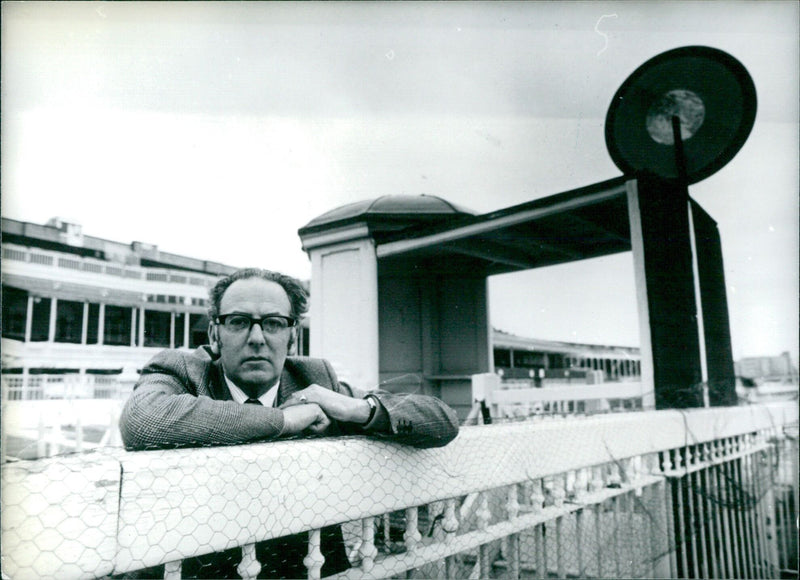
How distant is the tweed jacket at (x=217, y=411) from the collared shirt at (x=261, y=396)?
0.02m

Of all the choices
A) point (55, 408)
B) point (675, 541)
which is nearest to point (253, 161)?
point (675, 541)

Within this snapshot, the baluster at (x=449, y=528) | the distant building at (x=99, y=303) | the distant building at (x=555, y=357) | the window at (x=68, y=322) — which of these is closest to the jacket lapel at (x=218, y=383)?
the baluster at (x=449, y=528)

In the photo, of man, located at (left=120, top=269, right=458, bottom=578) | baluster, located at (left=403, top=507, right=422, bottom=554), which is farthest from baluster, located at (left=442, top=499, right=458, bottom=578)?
man, located at (left=120, top=269, right=458, bottom=578)

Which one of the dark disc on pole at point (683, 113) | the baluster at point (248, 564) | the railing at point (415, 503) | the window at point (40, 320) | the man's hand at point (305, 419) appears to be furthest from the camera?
the window at point (40, 320)

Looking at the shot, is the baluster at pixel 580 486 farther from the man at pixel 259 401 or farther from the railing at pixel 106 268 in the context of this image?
the railing at pixel 106 268

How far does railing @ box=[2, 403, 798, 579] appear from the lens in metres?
0.77

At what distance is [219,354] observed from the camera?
4.85ft

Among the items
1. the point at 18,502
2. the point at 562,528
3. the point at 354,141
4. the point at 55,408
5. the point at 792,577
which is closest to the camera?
the point at 18,502

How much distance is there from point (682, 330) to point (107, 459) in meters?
3.82

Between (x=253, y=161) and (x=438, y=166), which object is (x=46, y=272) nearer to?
(x=253, y=161)

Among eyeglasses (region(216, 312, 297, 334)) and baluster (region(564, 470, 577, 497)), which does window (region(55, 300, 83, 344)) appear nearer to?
eyeglasses (region(216, 312, 297, 334))

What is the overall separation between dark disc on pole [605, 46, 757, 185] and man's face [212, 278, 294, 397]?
10.6 ft

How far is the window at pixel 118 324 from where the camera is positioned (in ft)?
22.3

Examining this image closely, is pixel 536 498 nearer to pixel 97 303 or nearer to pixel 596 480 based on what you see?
pixel 596 480
